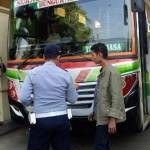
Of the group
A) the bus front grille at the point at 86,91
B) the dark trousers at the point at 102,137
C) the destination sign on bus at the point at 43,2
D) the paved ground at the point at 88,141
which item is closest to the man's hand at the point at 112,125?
the dark trousers at the point at 102,137

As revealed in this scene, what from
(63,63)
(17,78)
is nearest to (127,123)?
(63,63)

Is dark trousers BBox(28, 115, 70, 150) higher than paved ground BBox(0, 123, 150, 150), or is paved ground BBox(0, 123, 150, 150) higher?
dark trousers BBox(28, 115, 70, 150)

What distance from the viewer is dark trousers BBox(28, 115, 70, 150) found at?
535 cm

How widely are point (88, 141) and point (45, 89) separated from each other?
3586 mm

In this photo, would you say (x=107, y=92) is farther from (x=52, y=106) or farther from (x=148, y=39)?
(x=148, y=39)

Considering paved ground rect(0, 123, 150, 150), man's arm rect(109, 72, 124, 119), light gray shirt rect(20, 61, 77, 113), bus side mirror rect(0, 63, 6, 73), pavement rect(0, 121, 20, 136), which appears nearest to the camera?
light gray shirt rect(20, 61, 77, 113)

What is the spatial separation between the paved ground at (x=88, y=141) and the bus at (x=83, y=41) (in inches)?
15.9

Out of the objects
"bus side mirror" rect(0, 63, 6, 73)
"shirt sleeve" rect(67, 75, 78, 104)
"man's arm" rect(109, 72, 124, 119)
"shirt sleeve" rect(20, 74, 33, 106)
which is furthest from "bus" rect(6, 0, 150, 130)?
"shirt sleeve" rect(20, 74, 33, 106)

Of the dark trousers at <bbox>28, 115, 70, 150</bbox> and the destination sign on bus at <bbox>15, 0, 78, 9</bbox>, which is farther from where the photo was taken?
the destination sign on bus at <bbox>15, 0, 78, 9</bbox>

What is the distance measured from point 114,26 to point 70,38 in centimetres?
77

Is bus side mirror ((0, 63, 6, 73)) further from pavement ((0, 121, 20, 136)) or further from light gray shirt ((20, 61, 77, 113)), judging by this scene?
light gray shirt ((20, 61, 77, 113))

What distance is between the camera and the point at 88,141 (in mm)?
8680

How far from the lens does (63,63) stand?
25.1 feet

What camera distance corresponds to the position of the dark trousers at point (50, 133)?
5352mm
